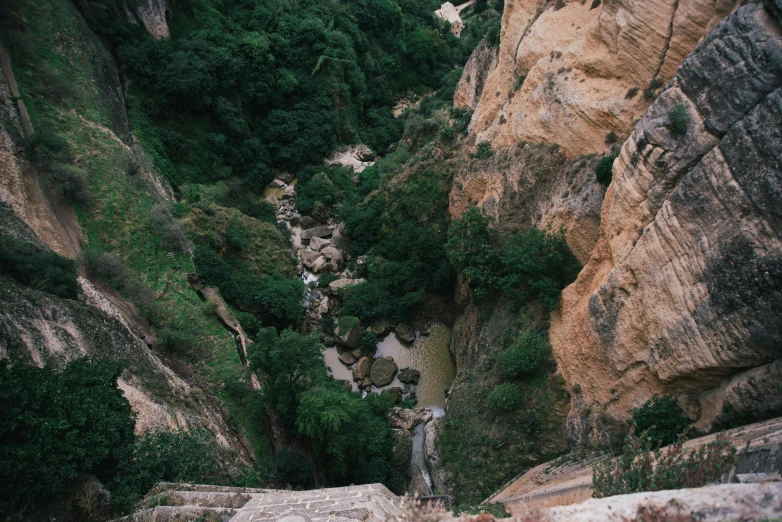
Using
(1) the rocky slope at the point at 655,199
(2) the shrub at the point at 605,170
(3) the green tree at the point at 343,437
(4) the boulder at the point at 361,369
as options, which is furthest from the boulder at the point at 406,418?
(2) the shrub at the point at 605,170

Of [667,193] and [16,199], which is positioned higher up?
[16,199]

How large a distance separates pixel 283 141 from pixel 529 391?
1385 inches

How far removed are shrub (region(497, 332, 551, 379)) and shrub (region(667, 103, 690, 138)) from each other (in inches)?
407

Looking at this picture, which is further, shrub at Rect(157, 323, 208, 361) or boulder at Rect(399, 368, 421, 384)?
boulder at Rect(399, 368, 421, 384)

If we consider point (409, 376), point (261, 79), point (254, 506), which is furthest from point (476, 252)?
point (261, 79)

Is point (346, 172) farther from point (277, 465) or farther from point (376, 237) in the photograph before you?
point (277, 465)

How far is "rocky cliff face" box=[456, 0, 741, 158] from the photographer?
723 inches

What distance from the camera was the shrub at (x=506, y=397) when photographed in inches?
806

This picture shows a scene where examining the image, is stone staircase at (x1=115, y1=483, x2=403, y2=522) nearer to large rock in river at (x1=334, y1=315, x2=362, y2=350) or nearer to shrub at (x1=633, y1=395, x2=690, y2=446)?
shrub at (x1=633, y1=395, x2=690, y2=446)

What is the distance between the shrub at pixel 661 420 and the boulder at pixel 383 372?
15833 millimetres

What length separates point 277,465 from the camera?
19.2m

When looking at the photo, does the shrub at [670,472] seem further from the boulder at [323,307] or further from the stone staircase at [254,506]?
the boulder at [323,307]

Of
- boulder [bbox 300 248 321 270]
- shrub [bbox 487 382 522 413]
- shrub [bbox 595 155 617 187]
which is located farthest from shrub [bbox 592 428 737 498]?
boulder [bbox 300 248 321 270]

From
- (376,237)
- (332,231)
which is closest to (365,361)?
(376,237)
